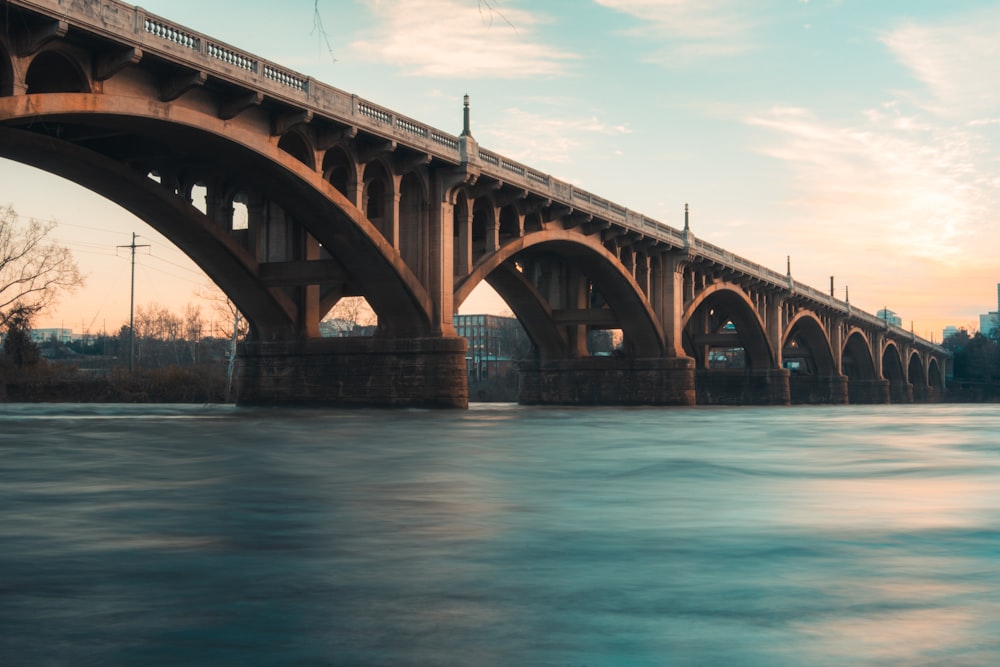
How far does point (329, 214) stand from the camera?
36.0 m

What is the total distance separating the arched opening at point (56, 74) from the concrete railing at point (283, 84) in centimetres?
150

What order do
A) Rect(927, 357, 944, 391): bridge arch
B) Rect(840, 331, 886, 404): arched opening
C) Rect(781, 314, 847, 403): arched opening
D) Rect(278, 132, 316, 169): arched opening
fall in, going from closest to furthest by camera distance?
Rect(278, 132, 316, 169): arched opening
Rect(781, 314, 847, 403): arched opening
Rect(840, 331, 886, 404): arched opening
Rect(927, 357, 944, 391): bridge arch

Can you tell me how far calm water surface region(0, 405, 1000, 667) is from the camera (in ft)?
14.9

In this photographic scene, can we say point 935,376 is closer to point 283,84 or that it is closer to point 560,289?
point 560,289

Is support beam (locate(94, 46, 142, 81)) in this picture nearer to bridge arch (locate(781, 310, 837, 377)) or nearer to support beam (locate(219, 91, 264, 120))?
support beam (locate(219, 91, 264, 120))

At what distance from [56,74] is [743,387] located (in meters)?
65.7

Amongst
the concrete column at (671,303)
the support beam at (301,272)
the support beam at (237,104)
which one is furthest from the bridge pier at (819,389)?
the support beam at (237,104)

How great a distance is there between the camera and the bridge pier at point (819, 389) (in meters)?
105

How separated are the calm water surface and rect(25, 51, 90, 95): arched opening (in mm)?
14629

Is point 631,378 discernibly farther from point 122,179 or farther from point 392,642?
point 392,642

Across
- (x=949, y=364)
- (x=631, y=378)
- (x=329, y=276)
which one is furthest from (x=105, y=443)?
(x=949, y=364)

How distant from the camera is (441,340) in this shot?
39750 mm

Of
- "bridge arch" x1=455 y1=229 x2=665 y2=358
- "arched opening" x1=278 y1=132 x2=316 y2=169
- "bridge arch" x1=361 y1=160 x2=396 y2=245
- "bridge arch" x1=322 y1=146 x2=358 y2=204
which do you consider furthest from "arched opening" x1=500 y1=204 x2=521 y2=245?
"arched opening" x1=278 y1=132 x2=316 y2=169

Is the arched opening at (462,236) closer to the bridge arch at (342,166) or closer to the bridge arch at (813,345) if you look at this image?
the bridge arch at (342,166)
